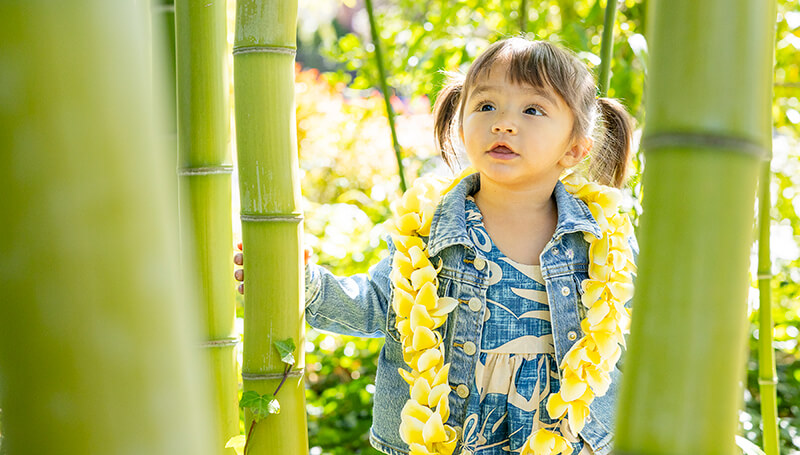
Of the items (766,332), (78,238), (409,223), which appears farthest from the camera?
(766,332)

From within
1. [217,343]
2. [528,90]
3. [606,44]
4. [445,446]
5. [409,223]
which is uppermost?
[606,44]

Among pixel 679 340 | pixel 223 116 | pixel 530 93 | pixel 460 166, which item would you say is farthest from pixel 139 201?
pixel 460 166

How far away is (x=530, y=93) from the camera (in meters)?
1.25

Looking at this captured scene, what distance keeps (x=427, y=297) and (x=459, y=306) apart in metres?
0.07

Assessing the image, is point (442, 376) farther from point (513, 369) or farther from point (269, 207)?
point (269, 207)

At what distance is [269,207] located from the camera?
94cm

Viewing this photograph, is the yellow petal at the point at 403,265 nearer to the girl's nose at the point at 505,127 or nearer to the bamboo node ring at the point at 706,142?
the girl's nose at the point at 505,127

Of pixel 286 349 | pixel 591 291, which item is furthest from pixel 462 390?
pixel 286 349

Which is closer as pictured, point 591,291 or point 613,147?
point 591,291

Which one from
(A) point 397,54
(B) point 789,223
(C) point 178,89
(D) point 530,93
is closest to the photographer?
(C) point 178,89

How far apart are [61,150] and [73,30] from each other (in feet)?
0.18

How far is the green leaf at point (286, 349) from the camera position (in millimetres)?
941

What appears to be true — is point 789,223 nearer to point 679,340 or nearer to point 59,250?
point 679,340

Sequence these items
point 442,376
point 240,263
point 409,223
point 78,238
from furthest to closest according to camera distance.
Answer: point 409,223
point 442,376
point 240,263
point 78,238
